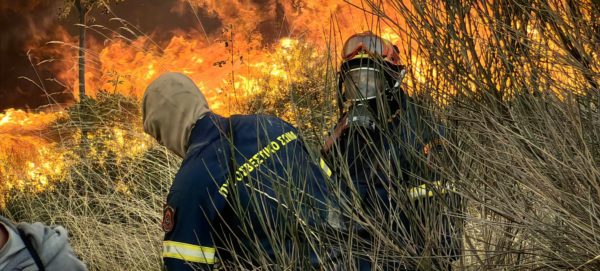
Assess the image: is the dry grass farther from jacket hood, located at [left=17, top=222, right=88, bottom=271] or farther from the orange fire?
the orange fire

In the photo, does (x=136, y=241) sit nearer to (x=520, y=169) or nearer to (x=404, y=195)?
(x=404, y=195)

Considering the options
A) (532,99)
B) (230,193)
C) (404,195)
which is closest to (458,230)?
(404,195)

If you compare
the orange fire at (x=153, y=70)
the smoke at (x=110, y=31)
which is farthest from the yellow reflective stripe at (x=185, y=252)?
the smoke at (x=110, y=31)

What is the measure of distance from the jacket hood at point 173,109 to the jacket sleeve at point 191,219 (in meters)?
0.32

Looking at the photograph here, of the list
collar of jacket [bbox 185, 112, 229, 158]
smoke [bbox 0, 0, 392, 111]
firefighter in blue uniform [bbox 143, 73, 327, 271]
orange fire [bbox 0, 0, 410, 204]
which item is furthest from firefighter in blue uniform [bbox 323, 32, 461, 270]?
smoke [bbox 0, 0, 392, 111]

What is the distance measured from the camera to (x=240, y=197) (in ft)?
7.68

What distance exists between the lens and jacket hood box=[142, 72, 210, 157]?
2.58 m

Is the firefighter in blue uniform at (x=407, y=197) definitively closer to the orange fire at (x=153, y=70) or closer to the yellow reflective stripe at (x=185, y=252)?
the yellow reflective stripe at (x=185, y=252)

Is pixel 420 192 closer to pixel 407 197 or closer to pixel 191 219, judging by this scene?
pixel 407 197

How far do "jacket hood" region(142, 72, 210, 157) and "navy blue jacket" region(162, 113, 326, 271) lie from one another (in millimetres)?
56

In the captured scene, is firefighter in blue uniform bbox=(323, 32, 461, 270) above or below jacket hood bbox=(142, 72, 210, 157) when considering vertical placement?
below

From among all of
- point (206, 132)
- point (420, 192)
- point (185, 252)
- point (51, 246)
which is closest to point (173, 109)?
point (206, 132)

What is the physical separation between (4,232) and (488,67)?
5.57 ft

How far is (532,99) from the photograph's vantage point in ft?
7.84
